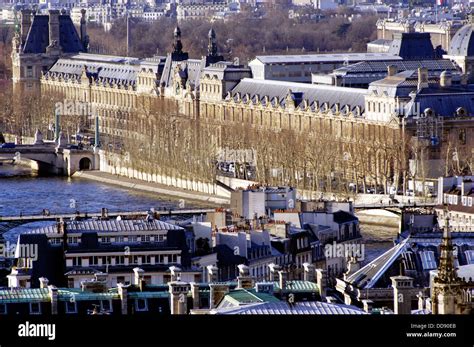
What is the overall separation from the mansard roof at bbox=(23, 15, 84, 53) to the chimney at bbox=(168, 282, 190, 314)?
71790mm

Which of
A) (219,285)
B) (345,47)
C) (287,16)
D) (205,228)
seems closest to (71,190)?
(205,228)

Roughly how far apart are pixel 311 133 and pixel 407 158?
6.81 m

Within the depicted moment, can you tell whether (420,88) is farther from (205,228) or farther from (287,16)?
(287,16)

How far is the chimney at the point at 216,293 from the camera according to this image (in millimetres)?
19562

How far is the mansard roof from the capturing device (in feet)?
301

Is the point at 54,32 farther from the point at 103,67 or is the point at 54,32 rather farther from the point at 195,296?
the point at 195,296

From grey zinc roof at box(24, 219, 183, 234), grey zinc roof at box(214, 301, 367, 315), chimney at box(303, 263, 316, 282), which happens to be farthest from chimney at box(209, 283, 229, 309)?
grey zinc roof at box(24, 219, 183, 234)

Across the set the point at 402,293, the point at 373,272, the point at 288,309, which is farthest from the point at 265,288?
the point at 288,309

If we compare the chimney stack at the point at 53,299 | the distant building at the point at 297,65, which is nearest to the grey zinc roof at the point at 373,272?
the chimney stack at the point at 53,299

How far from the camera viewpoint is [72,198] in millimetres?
52625

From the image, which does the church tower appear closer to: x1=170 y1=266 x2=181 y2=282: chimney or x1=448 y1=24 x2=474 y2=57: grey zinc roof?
x1=170 y1=266 x2=181 y2=282: chimney

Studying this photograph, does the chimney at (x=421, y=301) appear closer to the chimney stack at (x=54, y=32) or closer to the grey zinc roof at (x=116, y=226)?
the grey zinc roof at (x=116, y=226)

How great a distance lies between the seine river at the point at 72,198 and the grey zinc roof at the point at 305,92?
753cm

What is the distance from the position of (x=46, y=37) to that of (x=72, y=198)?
41.0m
